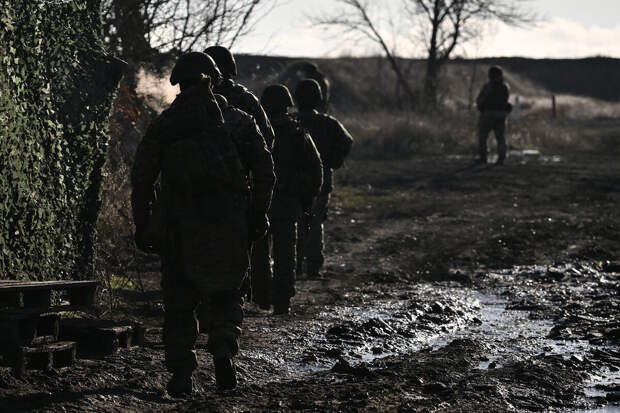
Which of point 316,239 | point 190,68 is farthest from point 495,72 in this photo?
point 190,68

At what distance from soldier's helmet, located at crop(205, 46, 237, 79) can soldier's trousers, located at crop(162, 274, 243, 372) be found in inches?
86.5

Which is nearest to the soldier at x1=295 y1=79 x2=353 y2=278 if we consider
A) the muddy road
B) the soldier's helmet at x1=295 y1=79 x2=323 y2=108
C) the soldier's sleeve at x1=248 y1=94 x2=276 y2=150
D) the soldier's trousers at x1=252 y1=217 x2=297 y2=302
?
the soldier's helmet at x1=295 y1=79 x2=323 y2=108

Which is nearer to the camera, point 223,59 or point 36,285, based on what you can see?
point 36,285

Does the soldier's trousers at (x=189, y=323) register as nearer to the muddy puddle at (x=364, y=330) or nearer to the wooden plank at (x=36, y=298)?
the wooden plank at (x=36, y=298)

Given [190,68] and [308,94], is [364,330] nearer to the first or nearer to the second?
[308,94]

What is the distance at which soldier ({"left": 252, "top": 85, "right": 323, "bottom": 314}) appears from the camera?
892 centimetres

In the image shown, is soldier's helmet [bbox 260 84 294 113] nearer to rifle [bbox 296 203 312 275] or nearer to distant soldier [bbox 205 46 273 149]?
rifle [bbox 296 203 312 275]

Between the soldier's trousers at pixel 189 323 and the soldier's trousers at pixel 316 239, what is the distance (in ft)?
16.8

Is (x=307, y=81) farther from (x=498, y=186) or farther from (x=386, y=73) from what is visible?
(x=386, y=73)

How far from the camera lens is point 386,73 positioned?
5341cm

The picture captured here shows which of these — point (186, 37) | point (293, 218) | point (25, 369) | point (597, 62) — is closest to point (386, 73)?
point (597, 62)

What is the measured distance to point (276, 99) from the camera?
8867mm

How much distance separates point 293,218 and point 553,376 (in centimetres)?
316

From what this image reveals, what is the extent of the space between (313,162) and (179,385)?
136 inches
